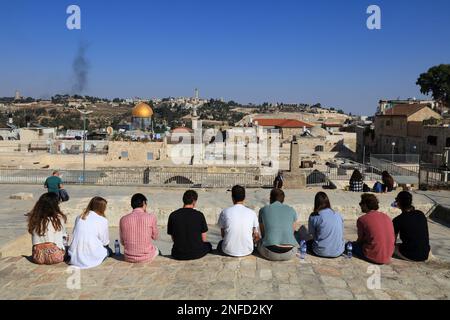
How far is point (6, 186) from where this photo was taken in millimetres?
18297

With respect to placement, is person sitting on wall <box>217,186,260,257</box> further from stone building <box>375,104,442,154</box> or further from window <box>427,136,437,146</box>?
stone building <box>375,104,442,154</box>

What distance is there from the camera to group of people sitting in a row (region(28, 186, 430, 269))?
5816mm

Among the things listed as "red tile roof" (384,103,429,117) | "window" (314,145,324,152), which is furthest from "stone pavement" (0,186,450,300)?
"window" (314,145,324,152)

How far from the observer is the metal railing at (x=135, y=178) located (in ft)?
65.5

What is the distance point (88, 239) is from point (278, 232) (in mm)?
2526

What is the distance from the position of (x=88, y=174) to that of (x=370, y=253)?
17.8m

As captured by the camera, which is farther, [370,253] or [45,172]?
[45,172]

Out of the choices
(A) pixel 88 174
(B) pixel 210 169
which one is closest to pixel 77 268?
(A) pixel 88 174

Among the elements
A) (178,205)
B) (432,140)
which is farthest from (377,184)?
(432,140)

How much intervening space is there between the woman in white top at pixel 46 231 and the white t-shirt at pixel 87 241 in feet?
0.94

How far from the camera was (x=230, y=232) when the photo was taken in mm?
6023

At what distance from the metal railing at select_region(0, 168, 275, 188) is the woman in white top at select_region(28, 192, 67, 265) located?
44.6ft

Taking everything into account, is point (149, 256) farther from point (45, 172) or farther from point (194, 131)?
point (194, 131)
